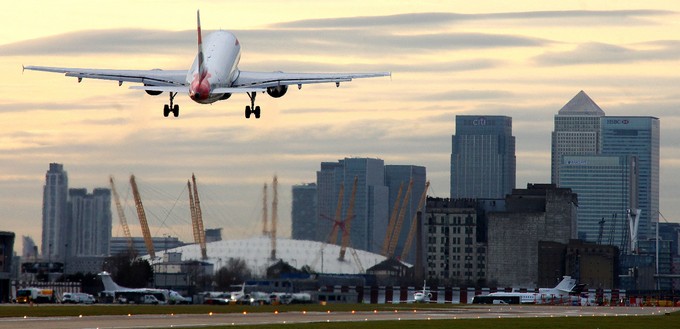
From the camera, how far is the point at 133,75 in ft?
492

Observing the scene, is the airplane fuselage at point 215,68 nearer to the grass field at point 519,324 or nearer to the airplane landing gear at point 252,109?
the airplane landing gear at point 252,109

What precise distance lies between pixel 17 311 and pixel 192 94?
45.7 metres

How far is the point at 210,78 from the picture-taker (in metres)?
145

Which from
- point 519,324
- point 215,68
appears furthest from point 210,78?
point 519,324

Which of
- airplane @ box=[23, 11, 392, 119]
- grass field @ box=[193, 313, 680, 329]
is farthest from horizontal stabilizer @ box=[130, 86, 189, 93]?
grass field @ box=[193, 313, 680, 329]

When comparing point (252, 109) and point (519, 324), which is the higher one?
point (252, 109)

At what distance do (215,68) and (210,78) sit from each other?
3.46m

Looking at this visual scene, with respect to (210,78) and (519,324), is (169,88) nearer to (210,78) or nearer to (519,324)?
(210,78)

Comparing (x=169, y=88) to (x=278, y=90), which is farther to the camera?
(x=278, y=90)

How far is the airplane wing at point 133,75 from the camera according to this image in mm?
148375

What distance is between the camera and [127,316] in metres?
163

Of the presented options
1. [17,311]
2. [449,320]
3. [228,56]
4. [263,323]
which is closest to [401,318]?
[449,320]

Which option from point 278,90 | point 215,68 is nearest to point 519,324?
point 278,90

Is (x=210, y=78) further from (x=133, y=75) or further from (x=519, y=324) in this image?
(x=519, y=324)
